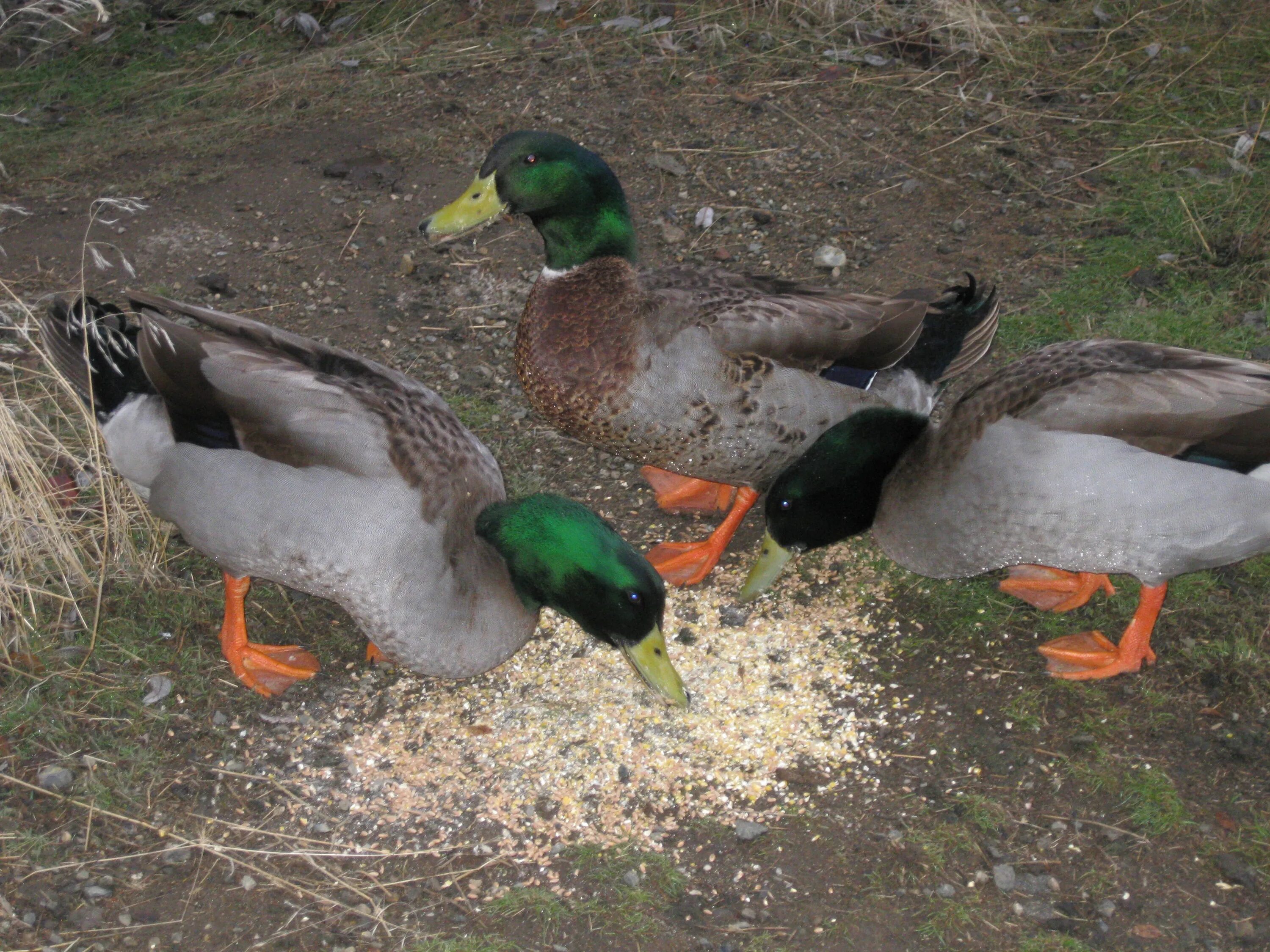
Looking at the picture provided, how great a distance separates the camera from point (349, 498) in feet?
10.2

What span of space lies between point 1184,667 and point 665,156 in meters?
3.51

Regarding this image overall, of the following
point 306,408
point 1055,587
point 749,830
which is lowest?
point 1055,587

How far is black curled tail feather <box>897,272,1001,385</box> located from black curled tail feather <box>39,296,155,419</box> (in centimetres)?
247

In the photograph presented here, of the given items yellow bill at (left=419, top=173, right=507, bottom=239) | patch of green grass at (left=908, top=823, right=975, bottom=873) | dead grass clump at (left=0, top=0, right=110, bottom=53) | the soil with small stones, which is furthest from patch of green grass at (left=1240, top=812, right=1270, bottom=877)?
dead grass clump at (left=0, top=0, right=110, bottom=53)

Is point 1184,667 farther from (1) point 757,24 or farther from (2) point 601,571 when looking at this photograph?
(1) point 757,24

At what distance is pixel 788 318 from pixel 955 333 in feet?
2.42

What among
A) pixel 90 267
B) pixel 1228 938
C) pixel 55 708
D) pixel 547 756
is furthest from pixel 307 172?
pixel 1228 938

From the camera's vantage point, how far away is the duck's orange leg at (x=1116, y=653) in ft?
11.5

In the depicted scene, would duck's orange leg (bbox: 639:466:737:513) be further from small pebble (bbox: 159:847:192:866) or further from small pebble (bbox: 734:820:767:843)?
small pebble (bbox: 159:847:192:866)

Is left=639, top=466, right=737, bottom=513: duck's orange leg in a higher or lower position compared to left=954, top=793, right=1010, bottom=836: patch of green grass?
lower

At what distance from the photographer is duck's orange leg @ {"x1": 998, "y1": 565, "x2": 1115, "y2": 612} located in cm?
382

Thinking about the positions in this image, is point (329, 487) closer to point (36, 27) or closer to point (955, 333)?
point (955, 333)

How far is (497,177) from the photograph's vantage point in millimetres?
3812

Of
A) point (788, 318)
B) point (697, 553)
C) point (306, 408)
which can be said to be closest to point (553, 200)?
point (788, 318)
